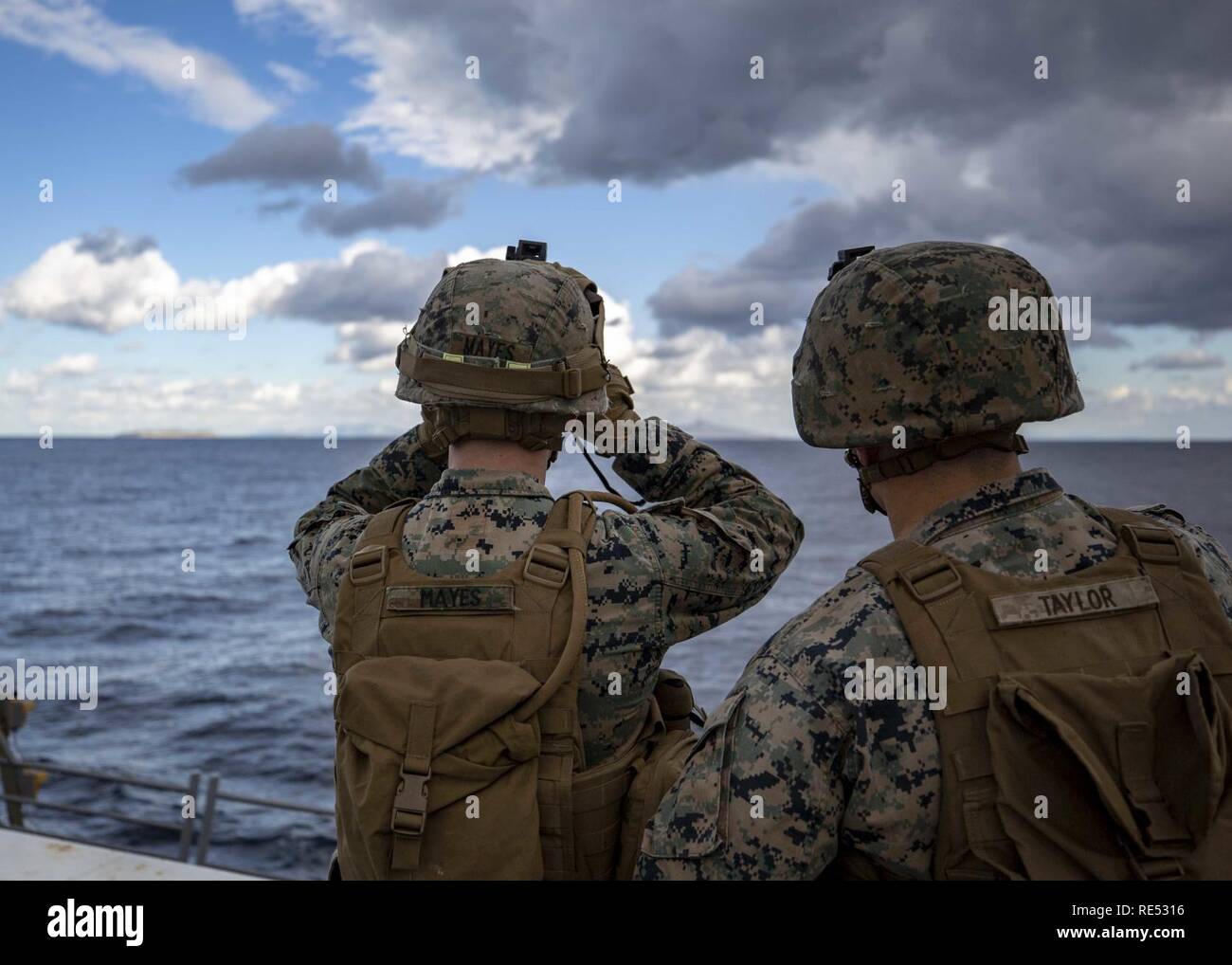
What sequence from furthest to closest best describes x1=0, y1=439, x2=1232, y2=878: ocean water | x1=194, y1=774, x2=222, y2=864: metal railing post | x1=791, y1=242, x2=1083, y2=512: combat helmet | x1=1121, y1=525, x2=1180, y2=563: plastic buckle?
1. x1=0, y1=439, x2=1232, y2=878: ocean water
2. x1=194, y1=774, x2=222, y2=864: metal railing post
3. x1=791, y1=242, x2=1083, y2=512: combat helmet
4. x1=1121, y1=525, x2=1180, y2=563: plastic buckle

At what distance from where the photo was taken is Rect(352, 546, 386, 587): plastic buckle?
309 centimetres

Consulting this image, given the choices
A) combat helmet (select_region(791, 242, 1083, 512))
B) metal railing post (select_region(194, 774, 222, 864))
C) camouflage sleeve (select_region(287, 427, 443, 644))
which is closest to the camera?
combat helmet (select_region(791, 242, 1083, 512))

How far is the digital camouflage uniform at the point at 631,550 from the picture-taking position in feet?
10.1

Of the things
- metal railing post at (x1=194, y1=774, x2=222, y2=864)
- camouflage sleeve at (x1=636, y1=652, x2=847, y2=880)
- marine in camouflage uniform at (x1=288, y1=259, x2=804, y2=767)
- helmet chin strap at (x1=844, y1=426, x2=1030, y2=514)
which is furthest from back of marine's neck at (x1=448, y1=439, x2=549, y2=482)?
metal railing post at (x1=194, y1=774, x2=222, y2=864)

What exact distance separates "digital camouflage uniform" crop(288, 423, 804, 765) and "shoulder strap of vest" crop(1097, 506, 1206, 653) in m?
1.19

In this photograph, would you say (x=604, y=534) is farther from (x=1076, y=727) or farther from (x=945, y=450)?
(x=1076, y=727)

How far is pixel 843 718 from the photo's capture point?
2.28 metres

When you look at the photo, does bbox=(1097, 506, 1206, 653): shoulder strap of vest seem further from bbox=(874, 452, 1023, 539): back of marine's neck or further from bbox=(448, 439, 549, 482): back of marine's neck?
bbox=(448, 439, 549, 482): back of marine's neck

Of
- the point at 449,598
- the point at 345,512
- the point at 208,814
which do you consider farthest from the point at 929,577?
the point at 208,814

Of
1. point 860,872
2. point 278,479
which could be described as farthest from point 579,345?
point 278,479

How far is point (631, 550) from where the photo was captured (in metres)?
3.11

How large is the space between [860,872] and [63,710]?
35599 mm

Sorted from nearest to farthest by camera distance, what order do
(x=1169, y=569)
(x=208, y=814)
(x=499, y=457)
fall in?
(x=1169, y=569), (x=499, y=457), (x=208, y=814)

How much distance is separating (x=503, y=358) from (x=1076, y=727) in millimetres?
1959
